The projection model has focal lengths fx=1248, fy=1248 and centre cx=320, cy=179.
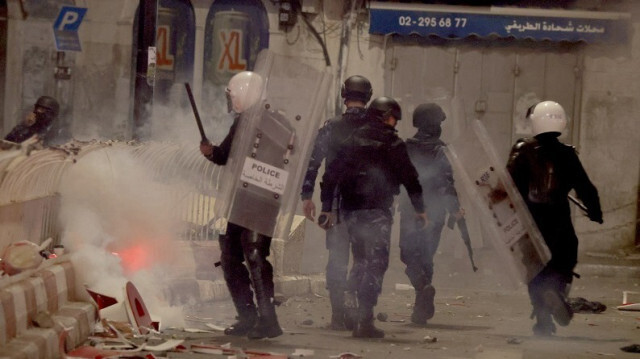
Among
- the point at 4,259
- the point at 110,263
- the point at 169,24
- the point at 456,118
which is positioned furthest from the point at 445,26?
the point at 4,259

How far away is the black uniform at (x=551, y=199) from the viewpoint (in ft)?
30.7

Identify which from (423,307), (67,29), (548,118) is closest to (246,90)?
(548,118)

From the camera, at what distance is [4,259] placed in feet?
24.2

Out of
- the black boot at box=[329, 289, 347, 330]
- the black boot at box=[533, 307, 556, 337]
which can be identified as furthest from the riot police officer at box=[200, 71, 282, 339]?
the black boot at box=[533, 307, 556, 337]

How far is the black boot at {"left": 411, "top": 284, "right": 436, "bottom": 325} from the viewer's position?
33.9ft

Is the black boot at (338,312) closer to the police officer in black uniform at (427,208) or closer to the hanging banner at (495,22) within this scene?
the police officer in black uniform at (427,208)

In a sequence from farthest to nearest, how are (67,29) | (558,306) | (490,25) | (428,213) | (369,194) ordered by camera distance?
(490,25) → (67,29) → (428,213) → (369,194) → (558,306)

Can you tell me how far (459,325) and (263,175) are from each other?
256 centimetres

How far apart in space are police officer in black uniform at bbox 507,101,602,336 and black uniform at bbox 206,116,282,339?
2.05m

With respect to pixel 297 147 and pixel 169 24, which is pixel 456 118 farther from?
pixel 297 147

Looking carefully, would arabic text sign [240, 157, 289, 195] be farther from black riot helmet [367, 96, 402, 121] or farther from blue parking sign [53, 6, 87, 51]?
blue parking sign [53, 6, 87, 51]

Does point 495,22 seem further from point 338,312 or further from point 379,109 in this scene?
point 338,312

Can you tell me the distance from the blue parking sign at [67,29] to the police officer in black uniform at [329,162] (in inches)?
202

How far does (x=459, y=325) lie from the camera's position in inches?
409
